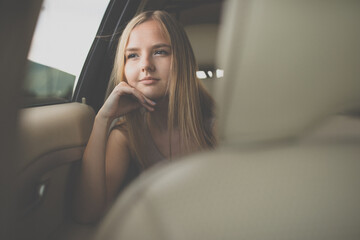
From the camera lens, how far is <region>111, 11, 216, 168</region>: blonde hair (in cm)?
99

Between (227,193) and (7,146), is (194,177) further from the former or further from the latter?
(7,146)

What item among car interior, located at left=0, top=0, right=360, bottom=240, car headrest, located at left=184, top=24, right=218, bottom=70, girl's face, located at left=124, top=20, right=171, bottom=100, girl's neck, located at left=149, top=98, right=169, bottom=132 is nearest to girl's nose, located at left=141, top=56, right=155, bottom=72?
girl's face, located at left=124, top=20, right=171, bottom=100

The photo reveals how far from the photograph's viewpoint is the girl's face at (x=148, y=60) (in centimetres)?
95

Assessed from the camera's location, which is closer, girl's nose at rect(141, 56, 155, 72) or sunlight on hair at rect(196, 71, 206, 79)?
girl's nose at rect(141, 56, 155, 72)

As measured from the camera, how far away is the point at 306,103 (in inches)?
17.2

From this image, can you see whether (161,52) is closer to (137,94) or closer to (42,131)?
(137,94)

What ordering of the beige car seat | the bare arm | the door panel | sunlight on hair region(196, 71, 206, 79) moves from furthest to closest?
sunlight on hair region(196, 71, 206, 79), the bare arm, the door panel, the beige car seat

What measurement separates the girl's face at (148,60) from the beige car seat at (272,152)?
0.54 meters

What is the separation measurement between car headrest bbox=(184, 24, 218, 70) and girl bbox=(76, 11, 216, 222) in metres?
0.10

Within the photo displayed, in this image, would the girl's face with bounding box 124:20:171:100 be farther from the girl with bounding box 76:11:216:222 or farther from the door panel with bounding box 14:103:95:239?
the door panel with bounding box 14:103:95:239

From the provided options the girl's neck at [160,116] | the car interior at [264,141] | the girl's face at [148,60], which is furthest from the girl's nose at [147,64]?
the car interior at [264,141]

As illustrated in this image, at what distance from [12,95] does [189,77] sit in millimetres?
679

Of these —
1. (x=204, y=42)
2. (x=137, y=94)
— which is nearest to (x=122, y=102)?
(x=137, y=94)

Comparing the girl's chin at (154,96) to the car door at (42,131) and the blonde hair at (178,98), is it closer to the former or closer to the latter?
the blonde hair at (178,98)
